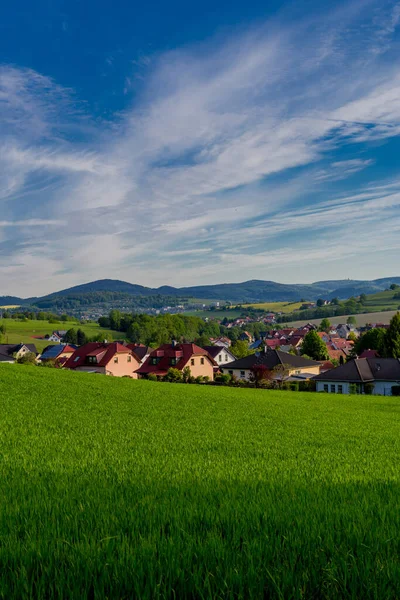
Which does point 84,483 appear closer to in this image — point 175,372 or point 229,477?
point 229,477

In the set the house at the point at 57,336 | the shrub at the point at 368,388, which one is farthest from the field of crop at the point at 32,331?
the shrub at the point at 368,388

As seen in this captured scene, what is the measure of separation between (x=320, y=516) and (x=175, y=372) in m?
58.9

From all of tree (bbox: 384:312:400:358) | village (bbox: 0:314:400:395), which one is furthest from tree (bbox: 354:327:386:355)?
tree (bbox: 384:312:400:358)

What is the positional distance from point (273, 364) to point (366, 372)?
13966 millimetres

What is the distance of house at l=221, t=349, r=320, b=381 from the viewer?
70.0 m

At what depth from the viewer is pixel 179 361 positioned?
2763 inches

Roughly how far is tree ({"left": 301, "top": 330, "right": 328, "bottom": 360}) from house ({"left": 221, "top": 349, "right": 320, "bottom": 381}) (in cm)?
1553

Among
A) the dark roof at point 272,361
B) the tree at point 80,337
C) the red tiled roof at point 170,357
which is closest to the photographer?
the dark roof at point 272,361

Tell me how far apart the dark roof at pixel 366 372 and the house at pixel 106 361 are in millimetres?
31527

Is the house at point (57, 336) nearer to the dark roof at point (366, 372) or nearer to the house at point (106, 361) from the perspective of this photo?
the house at point (106, 361)

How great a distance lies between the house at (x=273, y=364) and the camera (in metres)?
70.0

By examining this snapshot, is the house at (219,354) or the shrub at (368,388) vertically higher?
the house at (219,354)

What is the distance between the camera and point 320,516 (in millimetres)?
5070

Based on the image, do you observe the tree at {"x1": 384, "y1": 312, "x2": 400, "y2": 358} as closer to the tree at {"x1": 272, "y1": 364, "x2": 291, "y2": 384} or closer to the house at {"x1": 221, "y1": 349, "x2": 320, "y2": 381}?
the house at {"x1": 221, "y1": 349, "x2": 320, "y2": 381}
